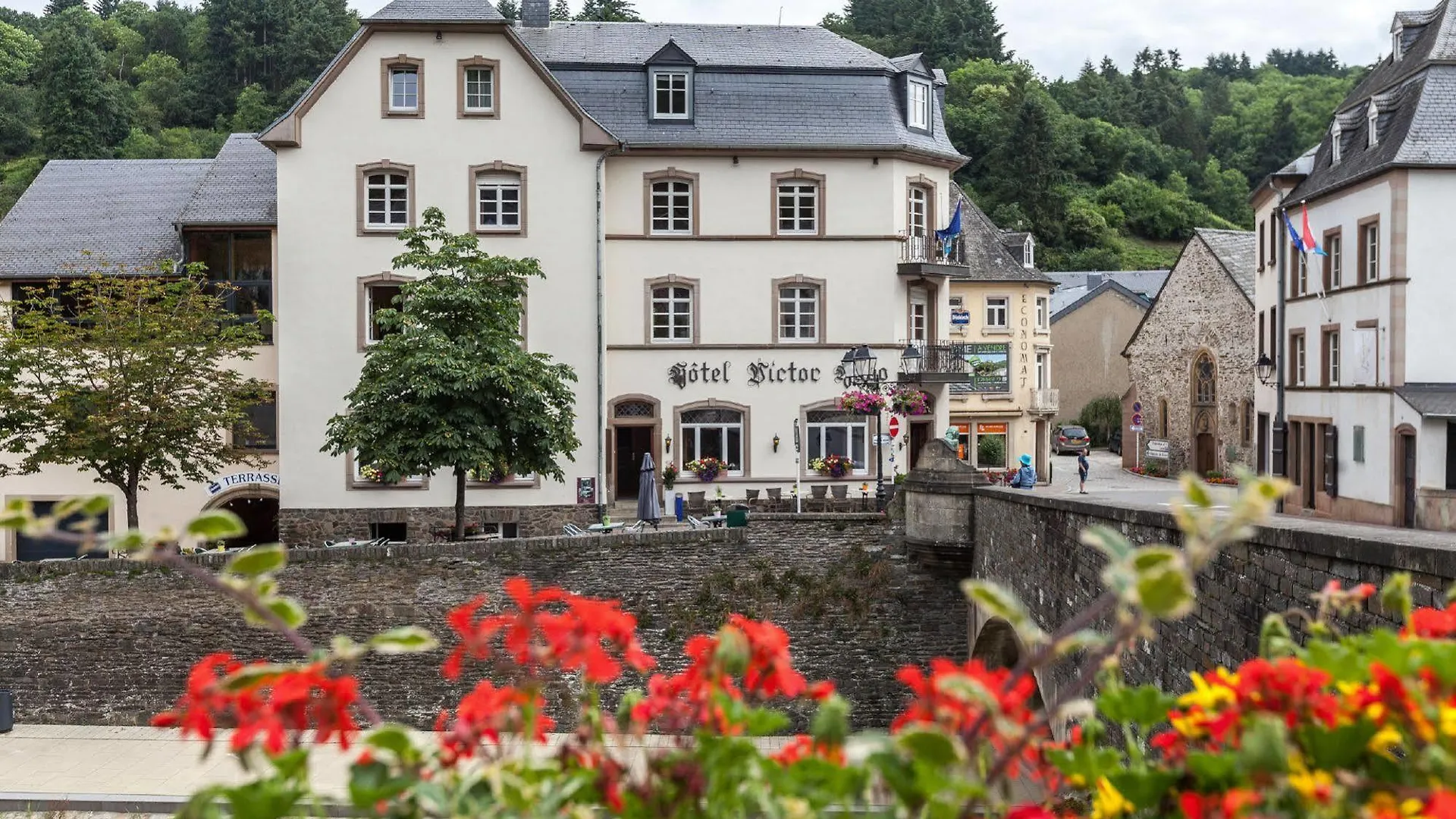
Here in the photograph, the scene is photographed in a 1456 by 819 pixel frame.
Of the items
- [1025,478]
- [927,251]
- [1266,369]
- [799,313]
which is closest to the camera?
[799,313]

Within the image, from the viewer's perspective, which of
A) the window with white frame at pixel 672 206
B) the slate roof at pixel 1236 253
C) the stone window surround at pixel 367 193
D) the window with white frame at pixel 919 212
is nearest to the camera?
the stone window surround at pixel 367 193

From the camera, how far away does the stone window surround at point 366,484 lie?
2725 centimetres

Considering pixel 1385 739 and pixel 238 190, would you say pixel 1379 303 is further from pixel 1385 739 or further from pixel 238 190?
pixel 1385 739

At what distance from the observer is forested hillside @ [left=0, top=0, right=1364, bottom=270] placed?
66750mm

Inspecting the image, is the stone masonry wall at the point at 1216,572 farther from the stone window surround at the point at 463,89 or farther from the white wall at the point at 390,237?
the stone window surround at the point at 463,89

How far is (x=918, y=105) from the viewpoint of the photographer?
30.0m

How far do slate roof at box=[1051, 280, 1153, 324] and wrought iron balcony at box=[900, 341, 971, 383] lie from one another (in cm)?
3000

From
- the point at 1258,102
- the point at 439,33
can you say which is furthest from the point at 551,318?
the point at 1258,102

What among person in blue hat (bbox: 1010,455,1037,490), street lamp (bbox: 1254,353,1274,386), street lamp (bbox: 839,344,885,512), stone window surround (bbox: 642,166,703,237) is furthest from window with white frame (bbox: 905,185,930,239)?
street lamp (bbox: 1254,353,1274,386)

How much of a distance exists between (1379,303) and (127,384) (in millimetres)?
22297

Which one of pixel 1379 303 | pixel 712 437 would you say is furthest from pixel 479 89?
pixel 1379 303

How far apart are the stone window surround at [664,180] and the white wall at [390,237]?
1.62 m

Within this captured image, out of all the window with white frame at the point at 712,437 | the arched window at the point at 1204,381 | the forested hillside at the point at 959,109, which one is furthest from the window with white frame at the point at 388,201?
the forested hillside at the point at 959,109

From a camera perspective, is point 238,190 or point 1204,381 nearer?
point 238,190
